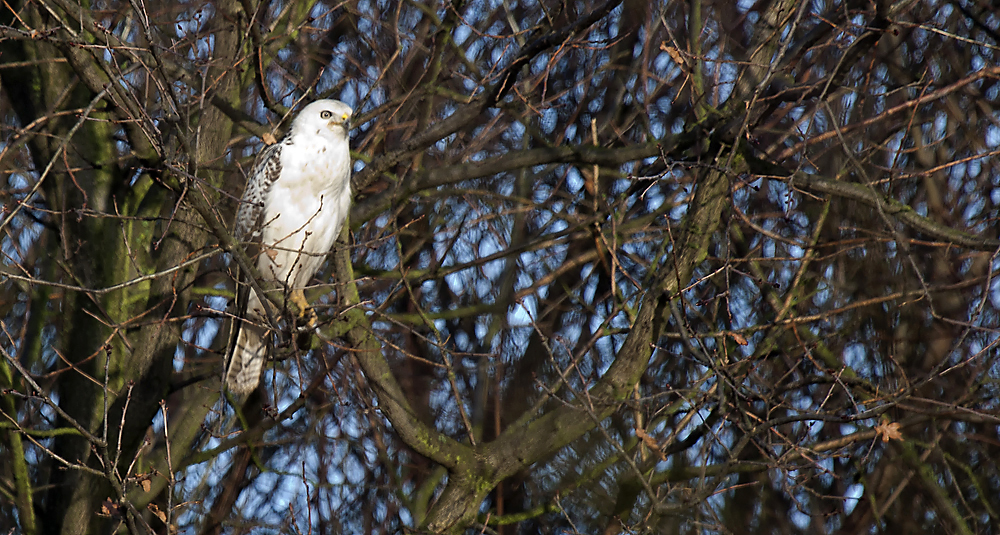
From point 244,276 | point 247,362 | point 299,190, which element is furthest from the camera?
point 247,362

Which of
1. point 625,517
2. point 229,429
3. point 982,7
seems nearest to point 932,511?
point 625,517

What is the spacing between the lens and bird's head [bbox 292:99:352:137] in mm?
4676

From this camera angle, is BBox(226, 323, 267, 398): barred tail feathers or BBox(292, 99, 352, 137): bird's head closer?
BBox(292, 99, 352, 137): bird's head

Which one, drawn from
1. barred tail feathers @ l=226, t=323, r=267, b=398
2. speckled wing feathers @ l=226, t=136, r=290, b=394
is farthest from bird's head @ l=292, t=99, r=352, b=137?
barred tail feathers @ l=226, t=323, r=267, b=398

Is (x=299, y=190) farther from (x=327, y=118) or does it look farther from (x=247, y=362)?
(x=247, y=362)

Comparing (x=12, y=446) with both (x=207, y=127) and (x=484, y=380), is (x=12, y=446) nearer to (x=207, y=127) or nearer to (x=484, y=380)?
(x=207, y=127)

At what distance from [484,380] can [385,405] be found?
197 centimetres

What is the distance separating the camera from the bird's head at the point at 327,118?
4.68m

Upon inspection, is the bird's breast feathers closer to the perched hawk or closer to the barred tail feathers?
the perched hawk

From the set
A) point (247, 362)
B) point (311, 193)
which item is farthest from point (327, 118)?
point (247, 362)

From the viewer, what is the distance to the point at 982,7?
17.8 feet

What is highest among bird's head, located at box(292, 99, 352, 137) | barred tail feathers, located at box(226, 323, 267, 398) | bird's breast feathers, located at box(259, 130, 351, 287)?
bird's head, located at box(292, 99, 352, 137)

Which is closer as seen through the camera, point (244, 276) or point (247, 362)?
point (244, 276)

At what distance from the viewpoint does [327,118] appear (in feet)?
15.4
